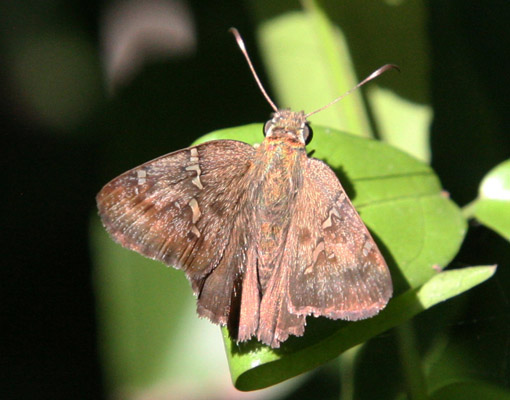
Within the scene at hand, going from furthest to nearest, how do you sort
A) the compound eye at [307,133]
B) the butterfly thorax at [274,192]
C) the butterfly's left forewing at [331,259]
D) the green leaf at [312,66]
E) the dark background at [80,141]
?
1. the dark background at [80,141]
2. the green leaf at [312,66]
3. the compound eye at [307,133]
4. the butterfly thorax at [274,192]
5. the butterfly's left forewing at [331,259]

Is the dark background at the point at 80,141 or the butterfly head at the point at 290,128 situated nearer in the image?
the butterfly head at the point at 290,128

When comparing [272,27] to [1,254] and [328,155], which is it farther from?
[1,254]

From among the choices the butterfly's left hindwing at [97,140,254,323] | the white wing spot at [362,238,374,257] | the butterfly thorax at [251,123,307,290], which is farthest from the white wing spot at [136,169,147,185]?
the white wing spot at [362,238,374,257]

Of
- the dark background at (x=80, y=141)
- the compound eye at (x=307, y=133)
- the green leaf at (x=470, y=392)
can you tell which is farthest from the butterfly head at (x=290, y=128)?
the green leaf at (x=470, y=392)

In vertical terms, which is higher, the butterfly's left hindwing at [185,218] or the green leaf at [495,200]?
the butterfly's left hindwing at [185,218]

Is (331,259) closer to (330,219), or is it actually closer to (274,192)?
(330,219)

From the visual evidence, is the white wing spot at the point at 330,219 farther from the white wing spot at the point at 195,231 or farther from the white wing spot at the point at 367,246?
the white wing spot at the point at 195,231

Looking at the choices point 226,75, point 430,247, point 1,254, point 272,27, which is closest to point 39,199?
point 1,254

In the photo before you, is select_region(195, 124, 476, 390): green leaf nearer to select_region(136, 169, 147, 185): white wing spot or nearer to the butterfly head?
the butterfly head
